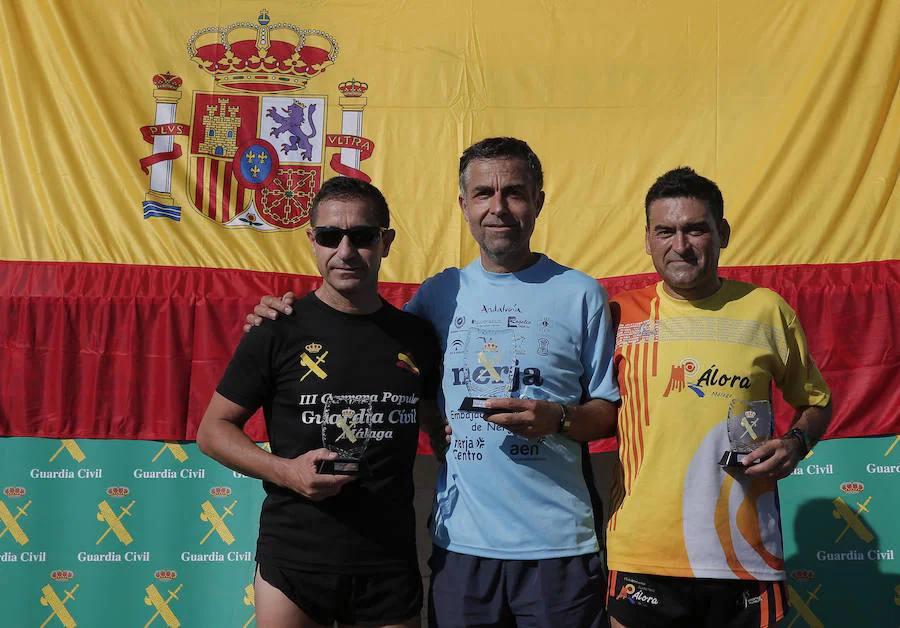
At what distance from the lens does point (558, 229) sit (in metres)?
3.69

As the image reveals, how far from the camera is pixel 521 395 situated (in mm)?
2215

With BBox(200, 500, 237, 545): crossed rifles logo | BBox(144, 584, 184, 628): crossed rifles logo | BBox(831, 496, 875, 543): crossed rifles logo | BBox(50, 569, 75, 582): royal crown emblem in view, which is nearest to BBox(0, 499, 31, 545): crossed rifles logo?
BBox(50, 569, 75, 582): royal crown emblem

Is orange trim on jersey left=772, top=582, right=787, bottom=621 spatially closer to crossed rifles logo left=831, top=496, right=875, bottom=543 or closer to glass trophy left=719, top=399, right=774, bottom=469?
glass trophy left=719, top=399, right=774, bottom=469

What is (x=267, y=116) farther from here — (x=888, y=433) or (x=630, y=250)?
(x=888, y=433)

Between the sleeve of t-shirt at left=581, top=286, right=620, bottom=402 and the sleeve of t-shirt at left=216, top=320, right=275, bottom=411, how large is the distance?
0.93m

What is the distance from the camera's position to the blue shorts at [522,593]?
2119mm

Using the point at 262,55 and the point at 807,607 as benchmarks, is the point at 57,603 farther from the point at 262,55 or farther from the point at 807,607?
the point at 807,607

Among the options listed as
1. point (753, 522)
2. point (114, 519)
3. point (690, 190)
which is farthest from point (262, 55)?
point (753, 522)

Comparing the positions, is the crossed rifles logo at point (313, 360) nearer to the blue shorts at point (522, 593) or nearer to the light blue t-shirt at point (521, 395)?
the light blue t-shirt at point (521, 395)

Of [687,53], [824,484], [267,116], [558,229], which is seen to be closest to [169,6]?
[267,116]

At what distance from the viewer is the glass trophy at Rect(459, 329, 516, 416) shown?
2227 mm

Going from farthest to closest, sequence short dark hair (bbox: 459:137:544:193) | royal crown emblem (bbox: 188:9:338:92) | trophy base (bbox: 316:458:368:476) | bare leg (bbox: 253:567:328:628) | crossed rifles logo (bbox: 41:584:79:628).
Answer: royal crown emblem (bbox: 188:9:338:92), crossed rifles logo (bbox: 41:584:79:628), short dark hair (bbox: 459:137:544:193), bare leg (bbox: 253:567:328:628), trophy base (bbox: 316:458:368:476)

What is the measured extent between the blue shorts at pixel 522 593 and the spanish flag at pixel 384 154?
5.48 ft

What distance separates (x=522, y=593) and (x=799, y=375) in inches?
41.5
